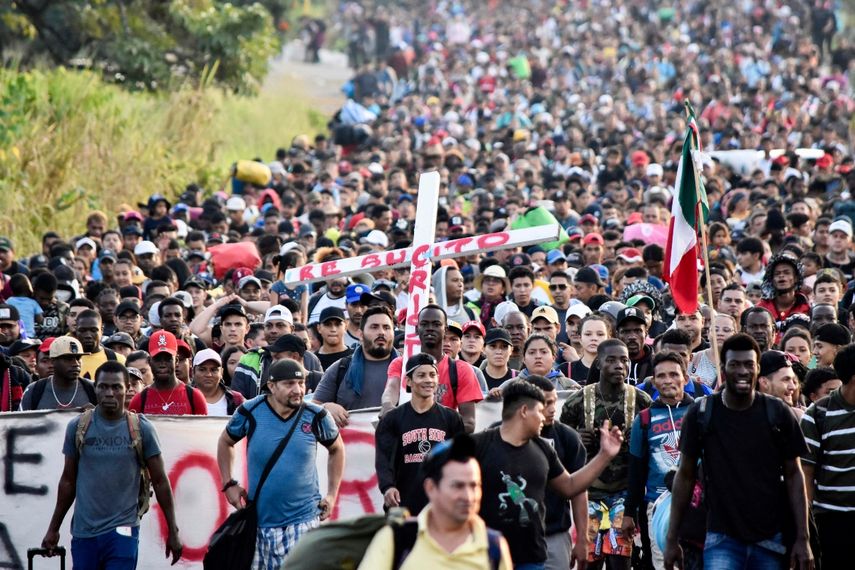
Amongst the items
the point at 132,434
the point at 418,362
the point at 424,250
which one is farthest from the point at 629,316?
the point at 132,434

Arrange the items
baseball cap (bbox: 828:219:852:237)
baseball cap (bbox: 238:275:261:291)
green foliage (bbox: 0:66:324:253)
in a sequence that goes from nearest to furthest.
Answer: baseball cap (bbox: 238:275:261:291) < baseball cap (bbox: 828:219:852:237) < green foliage (bbox: 0:66:324:253)

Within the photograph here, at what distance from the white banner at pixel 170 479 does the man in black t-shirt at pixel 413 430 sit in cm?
140

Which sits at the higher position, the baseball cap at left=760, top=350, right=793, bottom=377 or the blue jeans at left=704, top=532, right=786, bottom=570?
the baseball cap at left=760, top=350, right=793, bottom=377

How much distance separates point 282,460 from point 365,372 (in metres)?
1.42

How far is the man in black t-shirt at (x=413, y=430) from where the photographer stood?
8.88 metres

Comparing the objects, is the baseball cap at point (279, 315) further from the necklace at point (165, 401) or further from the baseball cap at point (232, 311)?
the necklace at point (165, 401)

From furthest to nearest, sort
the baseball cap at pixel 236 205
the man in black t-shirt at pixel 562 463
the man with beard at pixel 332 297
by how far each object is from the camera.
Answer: the baseball cap at pixel 236 205
the man with beard at pixel 332 297
the man in black t-shirt at pixel 562 463

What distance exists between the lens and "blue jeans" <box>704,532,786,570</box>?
314 inches

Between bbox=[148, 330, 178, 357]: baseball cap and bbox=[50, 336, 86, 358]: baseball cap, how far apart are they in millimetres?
461

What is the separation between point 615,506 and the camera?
31.7 ft

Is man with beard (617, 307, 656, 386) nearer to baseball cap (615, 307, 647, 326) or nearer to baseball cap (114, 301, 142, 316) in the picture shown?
baseball cap (615, 307, 647, 326)

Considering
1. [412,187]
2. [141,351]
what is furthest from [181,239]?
[141,351]

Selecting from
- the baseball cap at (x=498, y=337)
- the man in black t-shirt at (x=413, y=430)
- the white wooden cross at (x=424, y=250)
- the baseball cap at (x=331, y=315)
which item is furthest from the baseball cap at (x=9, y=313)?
the man in black t-shirt at (x=413, y=430)

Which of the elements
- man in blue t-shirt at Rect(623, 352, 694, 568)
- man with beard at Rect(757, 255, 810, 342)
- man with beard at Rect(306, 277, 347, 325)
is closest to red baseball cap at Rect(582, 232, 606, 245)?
man with beard at Rect(306, 277, 347, 325)
